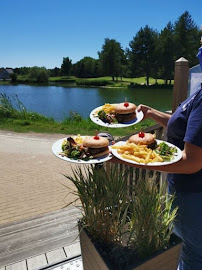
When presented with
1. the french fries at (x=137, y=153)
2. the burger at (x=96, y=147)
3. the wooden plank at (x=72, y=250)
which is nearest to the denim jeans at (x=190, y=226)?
the french fries at (x=137, y=153)

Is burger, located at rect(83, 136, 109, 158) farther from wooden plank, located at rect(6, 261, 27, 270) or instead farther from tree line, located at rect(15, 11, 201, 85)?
tree line, located at rect(15, 11, 201, 85)

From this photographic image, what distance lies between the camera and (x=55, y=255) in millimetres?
2471

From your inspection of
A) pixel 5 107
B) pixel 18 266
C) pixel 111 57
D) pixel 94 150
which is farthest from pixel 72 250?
pixel 111 57

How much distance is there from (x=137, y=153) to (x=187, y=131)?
391 millimetres

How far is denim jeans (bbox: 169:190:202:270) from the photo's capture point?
162 centimetres

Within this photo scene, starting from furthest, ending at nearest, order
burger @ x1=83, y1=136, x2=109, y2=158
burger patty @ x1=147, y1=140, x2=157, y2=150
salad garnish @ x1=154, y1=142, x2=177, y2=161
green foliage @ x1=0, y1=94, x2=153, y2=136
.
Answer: green foliage @ x1=0, y1=94, x2=153, y2=136
burger patty @ x1=147, y1=140, x2=157, y2=150
burger @ x1=83, y1=136, x2=109, y2=158
salad garnish @ x1=154, y1=142, x2=177, y2=161

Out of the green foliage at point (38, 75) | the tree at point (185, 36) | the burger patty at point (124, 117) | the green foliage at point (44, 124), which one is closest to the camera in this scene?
the burger patty at point (124, 117)

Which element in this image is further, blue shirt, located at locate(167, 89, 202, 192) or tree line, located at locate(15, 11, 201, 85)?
tree line, located at locate(15, 11, 201, 85)

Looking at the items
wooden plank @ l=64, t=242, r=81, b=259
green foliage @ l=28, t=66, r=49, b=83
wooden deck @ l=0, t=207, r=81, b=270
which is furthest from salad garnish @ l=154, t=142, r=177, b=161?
green foliage @ l=28, t=66, r=49, b=83

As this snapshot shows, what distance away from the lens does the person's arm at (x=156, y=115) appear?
2197 mm

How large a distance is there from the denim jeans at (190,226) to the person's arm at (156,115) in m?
0.74

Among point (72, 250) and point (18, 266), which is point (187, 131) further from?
point (18, 266)

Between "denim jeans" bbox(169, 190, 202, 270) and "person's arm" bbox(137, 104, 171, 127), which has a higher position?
"person's arm" bbox(137, 104, 171, 127)

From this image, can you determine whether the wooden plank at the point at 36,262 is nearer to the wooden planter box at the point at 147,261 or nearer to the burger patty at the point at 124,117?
the wooden planter box at the point at 147,261
